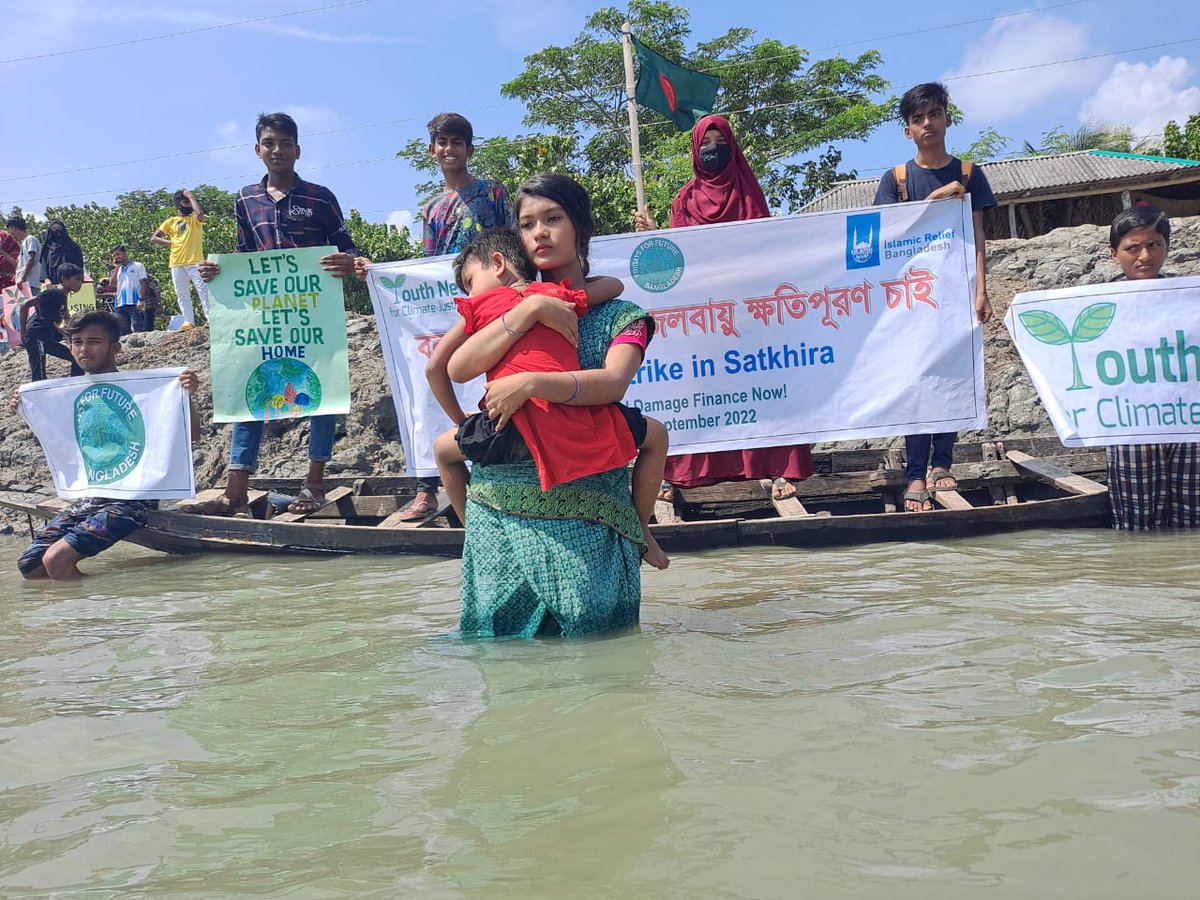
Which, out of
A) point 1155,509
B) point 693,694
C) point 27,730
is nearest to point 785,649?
point 693,694

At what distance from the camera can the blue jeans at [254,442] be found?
229 inches

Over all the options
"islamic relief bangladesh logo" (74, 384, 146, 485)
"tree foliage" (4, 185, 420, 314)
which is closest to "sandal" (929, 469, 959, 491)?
"islamic relief bangladesh logo" (74, 384, 146, 485)

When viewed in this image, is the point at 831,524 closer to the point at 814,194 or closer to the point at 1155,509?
the point at 1155,509

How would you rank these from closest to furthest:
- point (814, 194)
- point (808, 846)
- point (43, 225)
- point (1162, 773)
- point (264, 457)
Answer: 1. point (808, 846)
2. point (1162, 773)
3. point (264, 457)
4. point (814, 194)
5. point (43, 225)

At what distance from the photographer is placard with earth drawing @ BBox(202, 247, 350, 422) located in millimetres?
5824

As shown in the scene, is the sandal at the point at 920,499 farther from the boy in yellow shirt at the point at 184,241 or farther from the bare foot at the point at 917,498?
the boy in yellow shirt at the point at 184,241

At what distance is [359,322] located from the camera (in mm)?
8961

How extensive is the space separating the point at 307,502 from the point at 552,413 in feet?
11.4

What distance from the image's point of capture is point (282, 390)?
5.84 meters

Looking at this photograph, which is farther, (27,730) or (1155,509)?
(1155,509)

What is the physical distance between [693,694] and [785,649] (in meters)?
0.53

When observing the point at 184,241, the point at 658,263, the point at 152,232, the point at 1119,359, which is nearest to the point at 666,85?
the point at 184,241

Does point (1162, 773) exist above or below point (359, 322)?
below

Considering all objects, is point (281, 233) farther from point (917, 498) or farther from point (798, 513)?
point (917, 498)
